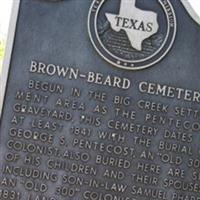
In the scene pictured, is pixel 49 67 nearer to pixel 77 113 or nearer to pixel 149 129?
pixel 77 113

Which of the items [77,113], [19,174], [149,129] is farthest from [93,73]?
[19,174]

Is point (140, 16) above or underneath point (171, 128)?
above

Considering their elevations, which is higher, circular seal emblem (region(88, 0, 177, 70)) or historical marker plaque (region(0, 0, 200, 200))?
circular seal emblem (region(88, 0, 177, 70))

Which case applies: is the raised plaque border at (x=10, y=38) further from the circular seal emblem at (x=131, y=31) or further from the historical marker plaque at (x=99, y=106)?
the circular seal emblem at (x=131, y=31)

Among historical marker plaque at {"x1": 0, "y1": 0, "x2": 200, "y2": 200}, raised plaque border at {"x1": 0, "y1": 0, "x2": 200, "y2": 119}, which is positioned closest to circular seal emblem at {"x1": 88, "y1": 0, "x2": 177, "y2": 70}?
historical marker plaque at {"x1": 0, "y1": 0, "x2": 200, "y2": 200}

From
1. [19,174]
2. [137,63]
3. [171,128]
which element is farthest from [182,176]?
[19,174]

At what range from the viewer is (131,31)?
4887 millimetres

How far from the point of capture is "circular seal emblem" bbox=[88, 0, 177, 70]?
4.89 meters

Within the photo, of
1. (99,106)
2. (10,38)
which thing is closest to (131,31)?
(99,106)

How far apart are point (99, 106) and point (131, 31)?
0.74 m

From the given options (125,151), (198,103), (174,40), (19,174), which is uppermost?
(174,40)

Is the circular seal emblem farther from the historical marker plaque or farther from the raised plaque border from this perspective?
the raised plaque border

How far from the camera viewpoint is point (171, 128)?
4.88 m

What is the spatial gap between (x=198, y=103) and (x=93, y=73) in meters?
1.00
